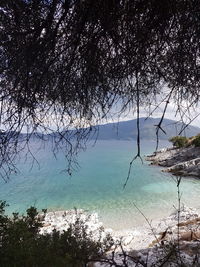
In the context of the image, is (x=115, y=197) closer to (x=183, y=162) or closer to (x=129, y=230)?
(x=129, y=230)

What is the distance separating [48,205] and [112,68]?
1831cm

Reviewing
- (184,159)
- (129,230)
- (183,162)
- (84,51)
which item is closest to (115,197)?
(129,230)

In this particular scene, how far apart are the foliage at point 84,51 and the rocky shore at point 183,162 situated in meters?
22.7

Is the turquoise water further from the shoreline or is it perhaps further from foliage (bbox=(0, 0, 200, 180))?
foliage (bbox=(0, 0, 200, 180))

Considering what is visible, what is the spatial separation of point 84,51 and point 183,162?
29.5 m

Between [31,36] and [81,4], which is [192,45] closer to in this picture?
[81,4]

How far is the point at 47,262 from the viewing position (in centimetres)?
350

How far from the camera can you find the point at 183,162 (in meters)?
29.7

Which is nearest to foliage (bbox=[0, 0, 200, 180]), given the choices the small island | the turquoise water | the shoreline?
the shoreline

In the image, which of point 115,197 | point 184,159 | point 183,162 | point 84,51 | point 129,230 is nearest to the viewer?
point 84,51

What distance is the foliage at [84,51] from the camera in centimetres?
145

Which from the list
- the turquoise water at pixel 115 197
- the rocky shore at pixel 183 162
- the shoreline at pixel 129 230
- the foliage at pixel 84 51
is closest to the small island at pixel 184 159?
the rocky shore at pixel 183 162

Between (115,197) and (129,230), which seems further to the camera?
(115,197)

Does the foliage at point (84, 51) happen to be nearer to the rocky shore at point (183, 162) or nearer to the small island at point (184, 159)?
the rocky shore at point (183, 162)
